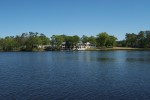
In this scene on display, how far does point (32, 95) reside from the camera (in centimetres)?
3130

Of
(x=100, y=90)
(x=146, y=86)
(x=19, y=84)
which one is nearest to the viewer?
(x=100, y=90)

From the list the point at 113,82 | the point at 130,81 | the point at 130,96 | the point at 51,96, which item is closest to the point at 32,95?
the point at 51,96

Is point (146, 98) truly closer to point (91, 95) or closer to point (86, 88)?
point (91, 95)

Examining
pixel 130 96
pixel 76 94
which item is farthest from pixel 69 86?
pixel 130 96

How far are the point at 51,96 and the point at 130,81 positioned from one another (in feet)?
50.1

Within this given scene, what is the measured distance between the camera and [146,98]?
95.7 ft

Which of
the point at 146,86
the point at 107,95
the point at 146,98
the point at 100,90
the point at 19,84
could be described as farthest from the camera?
the point at 19,84

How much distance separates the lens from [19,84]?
129 ft

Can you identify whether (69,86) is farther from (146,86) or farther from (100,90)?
(146,86)

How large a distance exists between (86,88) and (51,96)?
6.28 meters

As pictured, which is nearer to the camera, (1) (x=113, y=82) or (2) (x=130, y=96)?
(2) (x=130, y=96)

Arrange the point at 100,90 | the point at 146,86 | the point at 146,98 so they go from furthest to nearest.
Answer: the point at 146,86 → the point at 100,90 → the point at 146,98

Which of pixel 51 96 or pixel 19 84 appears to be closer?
pixel 51 96

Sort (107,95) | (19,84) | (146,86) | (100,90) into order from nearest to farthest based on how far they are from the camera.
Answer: (107,95), (100,90), (146,86), (19,84)
